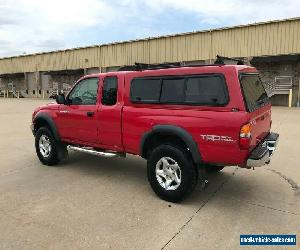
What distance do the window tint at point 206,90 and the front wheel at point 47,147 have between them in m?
3.46

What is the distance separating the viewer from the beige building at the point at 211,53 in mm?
21453

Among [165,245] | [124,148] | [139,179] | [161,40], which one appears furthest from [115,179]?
[161,40]

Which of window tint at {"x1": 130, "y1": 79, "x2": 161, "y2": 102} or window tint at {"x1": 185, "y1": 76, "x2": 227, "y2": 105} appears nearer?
window tint at {"x1": 185, "y1": 76, "x2": 227, "y2": 105}

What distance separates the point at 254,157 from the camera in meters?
4.08

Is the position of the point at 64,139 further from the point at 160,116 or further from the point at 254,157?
the point at 254,157

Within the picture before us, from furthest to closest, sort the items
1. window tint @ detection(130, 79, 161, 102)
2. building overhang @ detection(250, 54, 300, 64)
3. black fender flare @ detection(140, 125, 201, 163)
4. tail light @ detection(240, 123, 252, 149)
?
building overhang @ detection(250, 54, 300, 64) → window tint @ detection(130, 79, 161, 102) → black fender flare @ detection(140, 125, 201, 163) → tail light @ detection(240, 123, 252, 149)

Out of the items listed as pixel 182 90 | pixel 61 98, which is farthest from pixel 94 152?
pixel 182 90

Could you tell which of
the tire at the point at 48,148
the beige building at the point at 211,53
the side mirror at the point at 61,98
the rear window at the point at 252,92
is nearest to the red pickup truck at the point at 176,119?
the rear window at the point at 252,92

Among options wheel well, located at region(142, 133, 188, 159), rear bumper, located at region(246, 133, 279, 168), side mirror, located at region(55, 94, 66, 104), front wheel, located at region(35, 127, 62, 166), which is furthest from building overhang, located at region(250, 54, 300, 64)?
wheel well, located at region(142, 133, 188, 159)

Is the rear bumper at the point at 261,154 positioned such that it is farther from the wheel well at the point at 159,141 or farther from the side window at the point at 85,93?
the side window at the point at 85,93

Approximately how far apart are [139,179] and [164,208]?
1437mm

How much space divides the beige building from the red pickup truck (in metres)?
18.5

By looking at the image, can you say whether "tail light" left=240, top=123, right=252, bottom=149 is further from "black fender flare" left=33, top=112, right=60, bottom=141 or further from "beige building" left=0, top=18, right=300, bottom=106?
"beige building" left=0, top=18, right=300, bottom=106

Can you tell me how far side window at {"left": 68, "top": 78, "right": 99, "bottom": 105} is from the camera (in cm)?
587
